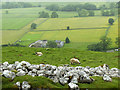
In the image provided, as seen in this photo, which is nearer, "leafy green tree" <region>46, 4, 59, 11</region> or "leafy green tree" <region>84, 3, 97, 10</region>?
"leafy green tree" <region>84, 3, 97, 10</region>

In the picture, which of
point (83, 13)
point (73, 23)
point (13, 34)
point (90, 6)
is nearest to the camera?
point (13, 34)

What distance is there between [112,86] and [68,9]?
360 ft

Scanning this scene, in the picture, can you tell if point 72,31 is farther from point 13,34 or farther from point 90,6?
point 90,6

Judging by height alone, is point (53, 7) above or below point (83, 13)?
above

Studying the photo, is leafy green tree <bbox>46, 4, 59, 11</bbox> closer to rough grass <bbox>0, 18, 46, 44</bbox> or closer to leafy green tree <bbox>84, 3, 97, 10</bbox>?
leafy green tree <bbox>84, 3, 97, 10</bbox>

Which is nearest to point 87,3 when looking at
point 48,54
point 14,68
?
point 48,54

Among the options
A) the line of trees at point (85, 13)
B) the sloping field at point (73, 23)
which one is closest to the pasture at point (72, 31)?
the sloping field at point (73, 23)

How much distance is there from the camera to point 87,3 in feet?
388

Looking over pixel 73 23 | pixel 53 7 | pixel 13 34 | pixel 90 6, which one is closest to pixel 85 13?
pixel 90 6

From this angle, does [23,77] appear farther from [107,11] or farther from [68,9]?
[68,9]

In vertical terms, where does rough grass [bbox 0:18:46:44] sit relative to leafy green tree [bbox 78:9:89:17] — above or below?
below

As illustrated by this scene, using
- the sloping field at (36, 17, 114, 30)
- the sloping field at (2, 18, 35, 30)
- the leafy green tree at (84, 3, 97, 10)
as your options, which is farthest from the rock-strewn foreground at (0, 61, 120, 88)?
the leafy green tree at (84, 3, 97, 10)

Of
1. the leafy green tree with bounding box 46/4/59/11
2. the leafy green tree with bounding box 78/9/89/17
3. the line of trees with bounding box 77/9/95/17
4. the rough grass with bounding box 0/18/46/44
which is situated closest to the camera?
the rough grass with bounding box 0/18/46/44

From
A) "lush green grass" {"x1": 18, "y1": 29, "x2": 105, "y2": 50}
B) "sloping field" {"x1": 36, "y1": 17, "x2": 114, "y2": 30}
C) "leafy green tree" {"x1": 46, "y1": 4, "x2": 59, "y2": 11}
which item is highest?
"leafy green tree" {"x1": 46, "y1": 4, "x2": 59, "y2": 11}
